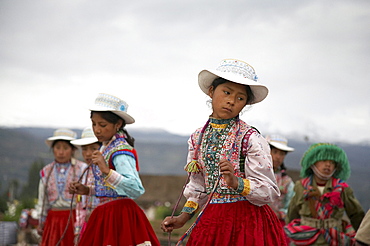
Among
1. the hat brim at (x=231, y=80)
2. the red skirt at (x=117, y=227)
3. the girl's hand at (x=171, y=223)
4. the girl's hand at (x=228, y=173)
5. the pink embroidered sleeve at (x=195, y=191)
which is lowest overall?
the red skirt at (x=117, y=227)

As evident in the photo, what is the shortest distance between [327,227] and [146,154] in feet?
23.7

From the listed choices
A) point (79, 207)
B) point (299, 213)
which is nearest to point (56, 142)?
point (79, 207)

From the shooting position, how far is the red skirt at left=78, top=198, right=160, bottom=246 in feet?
14.0

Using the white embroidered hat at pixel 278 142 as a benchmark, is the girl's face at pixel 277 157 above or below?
below

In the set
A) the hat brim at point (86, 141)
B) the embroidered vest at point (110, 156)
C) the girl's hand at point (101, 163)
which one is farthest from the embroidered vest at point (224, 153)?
the hat brim at point (86, 141)

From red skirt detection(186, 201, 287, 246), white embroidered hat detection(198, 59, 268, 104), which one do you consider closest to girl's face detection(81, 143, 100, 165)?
white embroidered hat detection(198, 59, 268, 104)

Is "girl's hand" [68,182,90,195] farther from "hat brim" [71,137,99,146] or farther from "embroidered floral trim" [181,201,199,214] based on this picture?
"embroidered floral trim" [181,201,199,214]

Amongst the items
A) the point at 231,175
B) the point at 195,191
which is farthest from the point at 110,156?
the point at 231,175

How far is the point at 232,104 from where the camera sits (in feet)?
10.4

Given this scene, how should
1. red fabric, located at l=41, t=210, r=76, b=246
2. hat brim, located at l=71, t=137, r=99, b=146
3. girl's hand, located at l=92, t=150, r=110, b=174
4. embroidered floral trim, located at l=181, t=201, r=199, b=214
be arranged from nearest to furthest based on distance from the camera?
embroidered floral trim, located at l=181, t=201, r=199, b=214, girl's hand, located at l=92, t=150, r=110, b=174, hat brim, located at l=71, t=137, r=99, b=146, red fabric, located at l=41, t=210, r=76, b=246

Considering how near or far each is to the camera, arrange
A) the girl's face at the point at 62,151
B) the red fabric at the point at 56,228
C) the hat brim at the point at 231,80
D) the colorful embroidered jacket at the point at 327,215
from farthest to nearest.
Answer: the girl's face at the point at 62,151 → the red fabric at the point at 56,228 → the colorful embroidered jacket at the point at 327,215 → the hat brim at the point at 231,80

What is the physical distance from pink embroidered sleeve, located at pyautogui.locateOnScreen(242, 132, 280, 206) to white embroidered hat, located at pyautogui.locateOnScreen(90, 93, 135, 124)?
1680 mm

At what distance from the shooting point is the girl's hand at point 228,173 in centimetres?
285

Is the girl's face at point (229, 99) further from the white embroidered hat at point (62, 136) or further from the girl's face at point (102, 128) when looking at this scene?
the white embroidered hat at point (62, 136)
